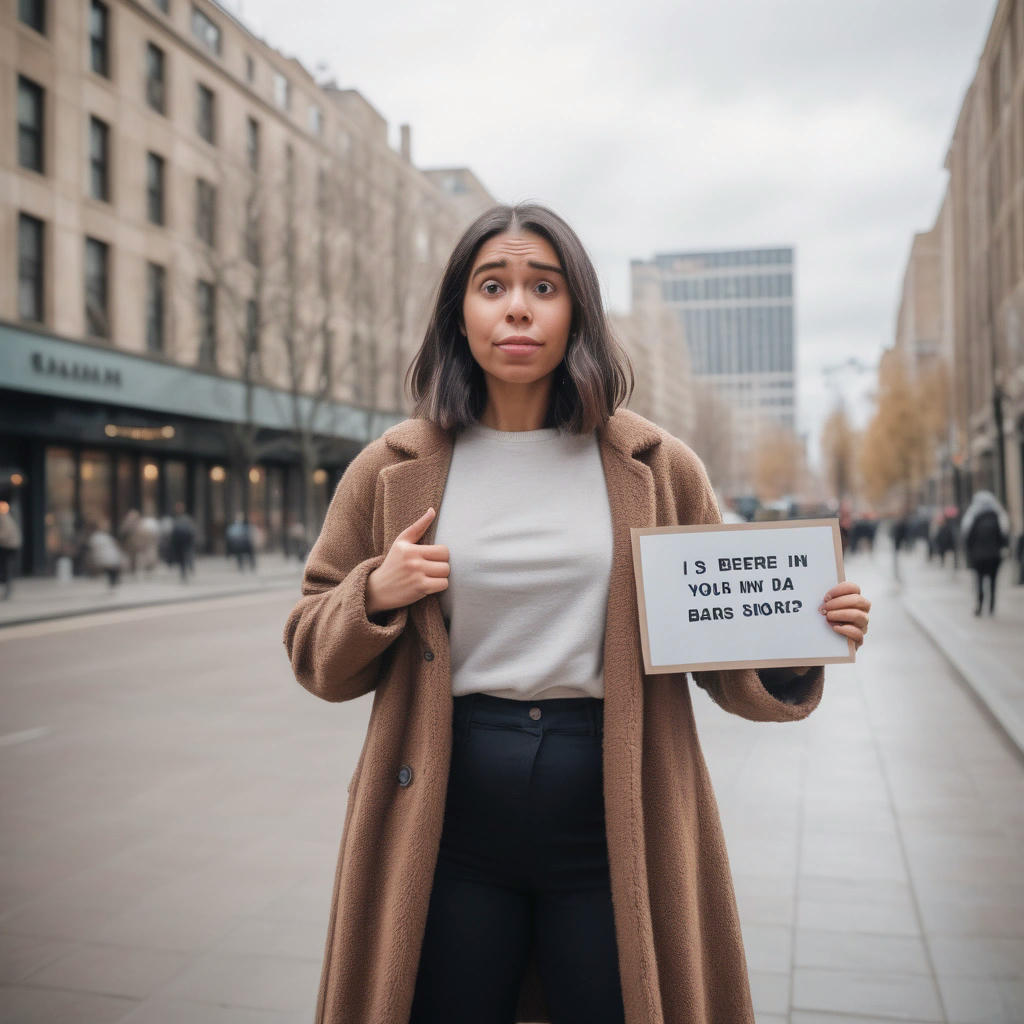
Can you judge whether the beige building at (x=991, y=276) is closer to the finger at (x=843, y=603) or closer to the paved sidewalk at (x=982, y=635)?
the paved sidewalk at (x=982, y=635)

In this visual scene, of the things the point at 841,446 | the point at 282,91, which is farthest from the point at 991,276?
the point at 841,446

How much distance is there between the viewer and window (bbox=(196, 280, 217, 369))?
105 feet

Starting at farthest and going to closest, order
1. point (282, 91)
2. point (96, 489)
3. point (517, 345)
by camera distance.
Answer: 1. point (282, 91)
2. point (96, 489)
3. point (517, 345)

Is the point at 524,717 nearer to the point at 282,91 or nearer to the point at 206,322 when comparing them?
the point at 206,322

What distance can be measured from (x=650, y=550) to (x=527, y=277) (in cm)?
57

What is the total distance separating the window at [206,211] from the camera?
3197 centimetres

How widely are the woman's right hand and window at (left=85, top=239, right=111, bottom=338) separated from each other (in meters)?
27.8

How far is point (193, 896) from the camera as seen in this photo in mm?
4652

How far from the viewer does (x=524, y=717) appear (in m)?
1.94

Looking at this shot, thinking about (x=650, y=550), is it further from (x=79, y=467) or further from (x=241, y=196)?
(x=241, y=196)

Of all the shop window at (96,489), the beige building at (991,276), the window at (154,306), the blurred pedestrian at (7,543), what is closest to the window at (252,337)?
the window at (154,306)

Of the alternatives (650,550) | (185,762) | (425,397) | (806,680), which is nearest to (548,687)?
(650,550)

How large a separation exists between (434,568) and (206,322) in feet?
107

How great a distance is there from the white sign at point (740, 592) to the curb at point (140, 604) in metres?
15.5
